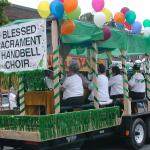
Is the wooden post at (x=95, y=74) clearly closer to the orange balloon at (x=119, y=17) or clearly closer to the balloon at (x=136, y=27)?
the orange balloon at (x=119, y=17)

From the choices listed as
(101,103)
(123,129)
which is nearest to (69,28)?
(101,103)


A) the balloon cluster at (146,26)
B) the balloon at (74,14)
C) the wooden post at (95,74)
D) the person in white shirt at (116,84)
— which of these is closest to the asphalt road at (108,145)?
the person in white shirt at (116,84)

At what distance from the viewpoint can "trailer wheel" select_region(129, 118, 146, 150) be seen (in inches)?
378

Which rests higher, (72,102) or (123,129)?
(72,102)

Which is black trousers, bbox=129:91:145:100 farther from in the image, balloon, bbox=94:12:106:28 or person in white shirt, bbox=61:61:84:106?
balloon, bbox=94:12:106:28

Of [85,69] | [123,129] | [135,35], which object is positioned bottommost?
[123,129]

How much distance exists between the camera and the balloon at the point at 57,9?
7.87 meters

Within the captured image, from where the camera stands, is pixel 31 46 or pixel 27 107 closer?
pixel 31 46

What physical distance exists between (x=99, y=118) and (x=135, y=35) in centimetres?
257

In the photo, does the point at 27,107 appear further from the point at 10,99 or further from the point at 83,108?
the point at 10,99

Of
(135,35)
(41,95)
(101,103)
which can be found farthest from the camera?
(135,35)

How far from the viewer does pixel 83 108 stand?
9094 millimetres

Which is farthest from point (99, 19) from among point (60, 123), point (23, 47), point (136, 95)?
point (136, 95)

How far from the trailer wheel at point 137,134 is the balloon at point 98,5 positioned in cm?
280
